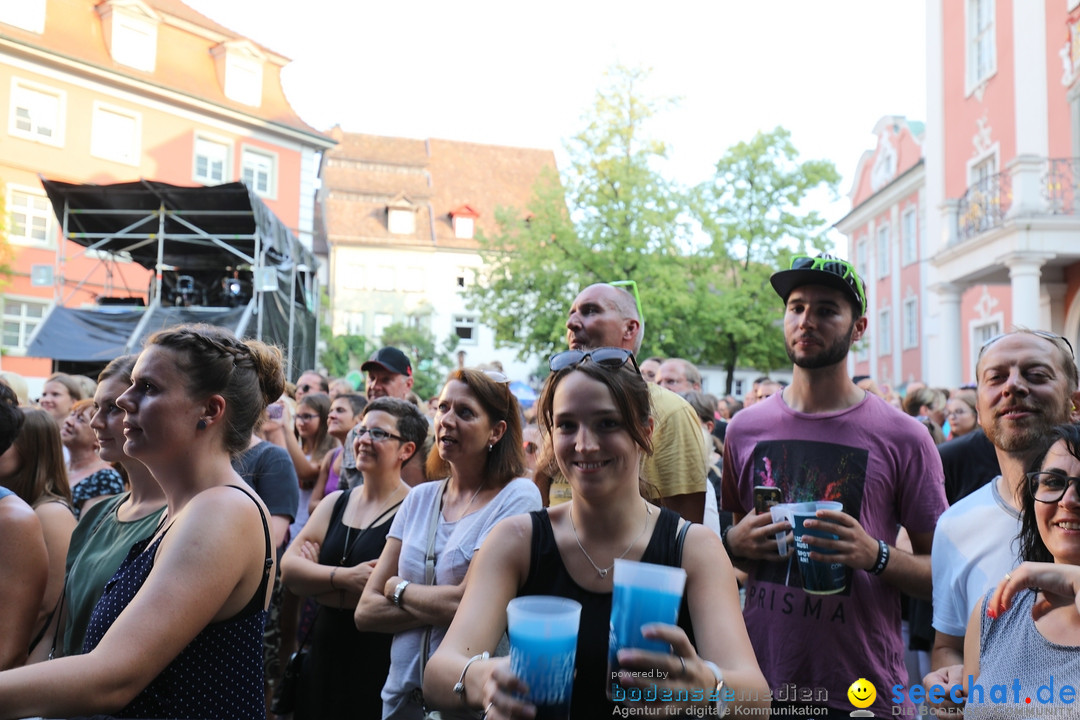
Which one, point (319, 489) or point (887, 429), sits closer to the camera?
point (887, 429)

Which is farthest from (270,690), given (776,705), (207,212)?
(207,212)

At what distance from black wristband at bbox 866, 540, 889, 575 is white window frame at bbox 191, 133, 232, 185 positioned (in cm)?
2808

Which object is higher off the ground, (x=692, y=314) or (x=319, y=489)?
(x=692, y=314)

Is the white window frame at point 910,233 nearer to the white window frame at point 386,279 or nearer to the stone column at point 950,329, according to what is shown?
the stone column at point 950,329

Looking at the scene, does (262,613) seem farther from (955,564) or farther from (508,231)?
(508,231)

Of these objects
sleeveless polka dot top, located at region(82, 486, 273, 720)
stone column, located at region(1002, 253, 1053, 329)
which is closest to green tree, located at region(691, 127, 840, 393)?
stone column, located at region(1002, 253, 1053, 329)

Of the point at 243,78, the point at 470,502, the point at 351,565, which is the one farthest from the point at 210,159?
the point at 470,502

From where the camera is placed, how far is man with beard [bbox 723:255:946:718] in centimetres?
268

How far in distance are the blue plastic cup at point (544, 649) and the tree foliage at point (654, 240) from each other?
21.7m

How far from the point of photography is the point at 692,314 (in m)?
24.3

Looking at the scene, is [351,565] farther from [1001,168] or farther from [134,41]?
[134,41]

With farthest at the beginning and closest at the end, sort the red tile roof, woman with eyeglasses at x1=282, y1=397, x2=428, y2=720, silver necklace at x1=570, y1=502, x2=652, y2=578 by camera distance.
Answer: the red tile roof
woman with eyeglasses at x1=282, y1=397, x2=428, y2=720
silver necklace at x1=570, y1=502, x2=652, y2=578

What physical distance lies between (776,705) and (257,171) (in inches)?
1151

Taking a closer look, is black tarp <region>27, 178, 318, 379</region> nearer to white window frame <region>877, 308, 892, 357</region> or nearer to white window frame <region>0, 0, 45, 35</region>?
white window frame <region>0, 0, 45, 35</region>
